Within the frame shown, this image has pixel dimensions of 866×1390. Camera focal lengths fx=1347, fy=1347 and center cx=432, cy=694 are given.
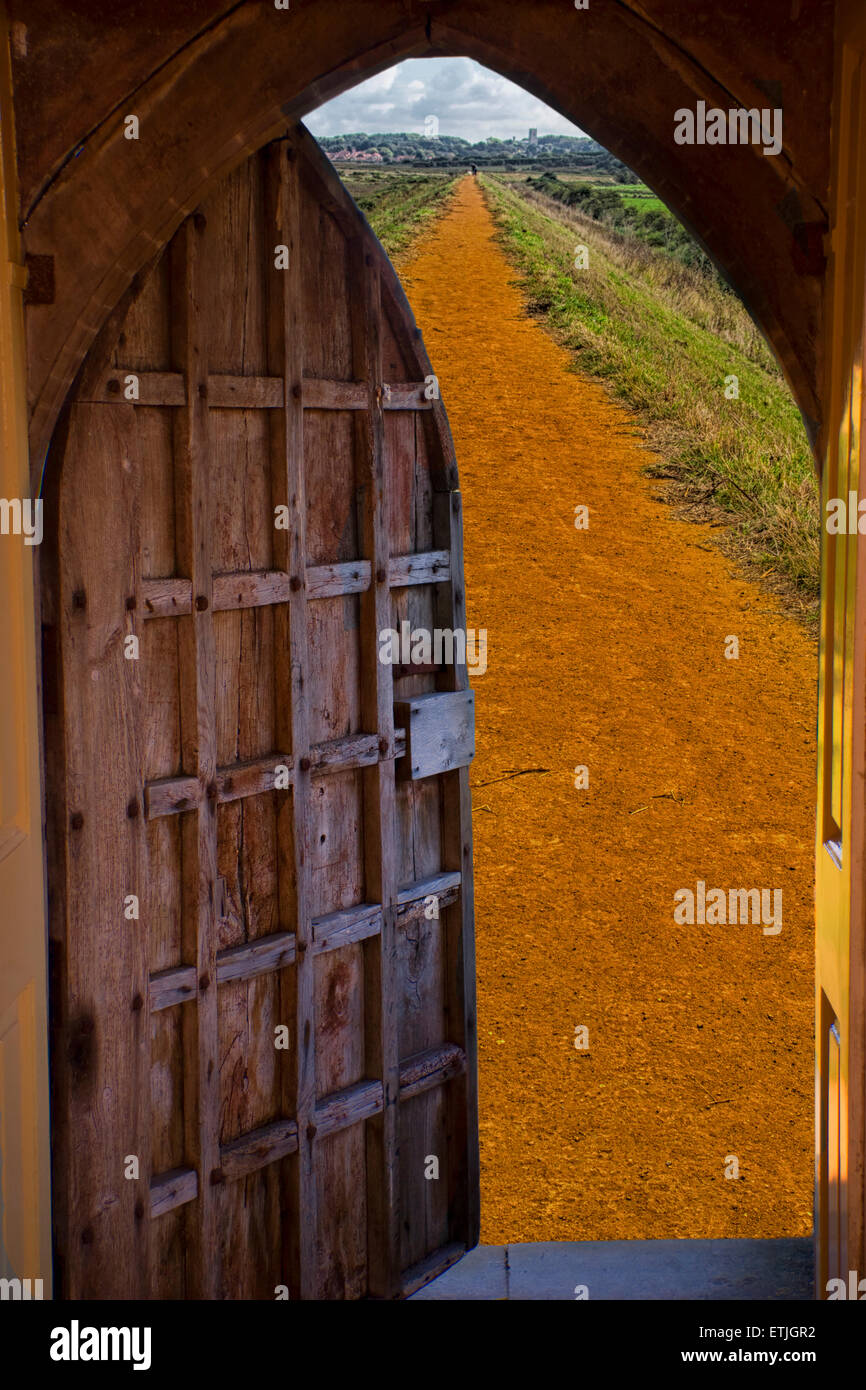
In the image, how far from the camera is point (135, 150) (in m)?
3.08

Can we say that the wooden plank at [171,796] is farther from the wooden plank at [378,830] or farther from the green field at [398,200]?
the green field at [398,200]

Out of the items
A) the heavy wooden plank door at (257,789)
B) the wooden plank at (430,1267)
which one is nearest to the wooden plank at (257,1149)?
the heavy wooden plank door at (257,789)

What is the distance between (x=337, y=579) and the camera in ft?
14.2

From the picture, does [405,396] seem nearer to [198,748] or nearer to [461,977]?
[198,748]

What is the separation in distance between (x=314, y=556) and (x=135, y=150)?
1.50m

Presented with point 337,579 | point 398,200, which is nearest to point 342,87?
point 337,579

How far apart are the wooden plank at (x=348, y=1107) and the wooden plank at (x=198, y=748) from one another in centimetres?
48

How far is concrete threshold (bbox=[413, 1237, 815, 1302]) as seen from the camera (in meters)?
4.43

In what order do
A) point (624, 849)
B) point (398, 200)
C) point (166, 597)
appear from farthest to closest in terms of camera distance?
point (398, 200) < point (624, 849) < point (166, 597)

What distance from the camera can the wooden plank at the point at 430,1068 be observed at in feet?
15.5

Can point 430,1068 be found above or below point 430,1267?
above

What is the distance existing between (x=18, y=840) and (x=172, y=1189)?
4.80ft

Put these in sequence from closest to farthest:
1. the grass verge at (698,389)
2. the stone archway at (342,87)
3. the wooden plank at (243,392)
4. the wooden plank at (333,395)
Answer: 1. the stone archway at (342,87)
2. the wooden plank at (243,392)
3. the wooden plank at (333,395)
4. the grass verge at (698,389)
